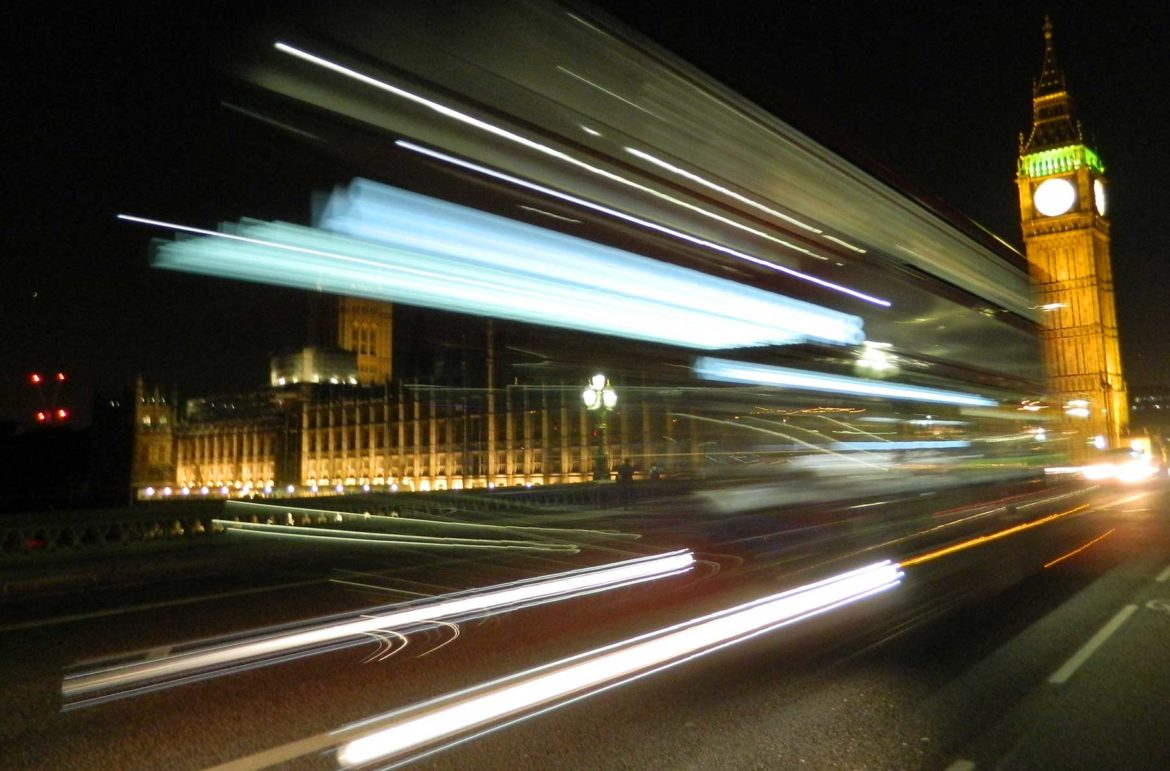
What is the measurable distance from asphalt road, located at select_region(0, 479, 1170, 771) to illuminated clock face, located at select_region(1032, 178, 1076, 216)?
248 ft

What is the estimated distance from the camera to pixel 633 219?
884 centimetres

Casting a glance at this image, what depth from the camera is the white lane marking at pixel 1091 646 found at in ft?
20.9

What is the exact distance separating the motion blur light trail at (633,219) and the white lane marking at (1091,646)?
4892 mm

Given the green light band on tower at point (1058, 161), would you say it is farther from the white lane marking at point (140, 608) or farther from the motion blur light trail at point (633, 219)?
the white lane marking at point (140, 608)

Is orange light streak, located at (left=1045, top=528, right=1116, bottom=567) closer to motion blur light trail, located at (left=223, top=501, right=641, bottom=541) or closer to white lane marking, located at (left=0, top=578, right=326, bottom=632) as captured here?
motion blur light trail, located at (left=223, top=501, right=641, bottom=541)

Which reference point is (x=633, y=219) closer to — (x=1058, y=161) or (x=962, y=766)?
(x=962, y=766)

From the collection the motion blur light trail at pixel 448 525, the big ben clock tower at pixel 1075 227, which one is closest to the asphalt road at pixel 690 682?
the motion blur light trail at pixel 448 525

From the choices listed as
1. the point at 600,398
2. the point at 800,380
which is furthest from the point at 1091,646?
the point at 600,398

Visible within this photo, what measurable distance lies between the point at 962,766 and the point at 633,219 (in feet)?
18.5

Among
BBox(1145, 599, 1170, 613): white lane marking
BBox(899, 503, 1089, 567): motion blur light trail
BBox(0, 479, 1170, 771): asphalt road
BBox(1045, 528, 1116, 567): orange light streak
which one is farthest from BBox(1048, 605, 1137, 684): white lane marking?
BBox(1045, 528, 1116, 567): orange light streak

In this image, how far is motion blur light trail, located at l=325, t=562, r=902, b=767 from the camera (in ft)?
15.5

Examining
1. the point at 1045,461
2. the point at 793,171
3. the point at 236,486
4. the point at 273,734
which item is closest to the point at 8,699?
the point at 273,734

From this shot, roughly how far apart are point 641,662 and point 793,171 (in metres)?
6.39

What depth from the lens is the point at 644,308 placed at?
30.6ft
